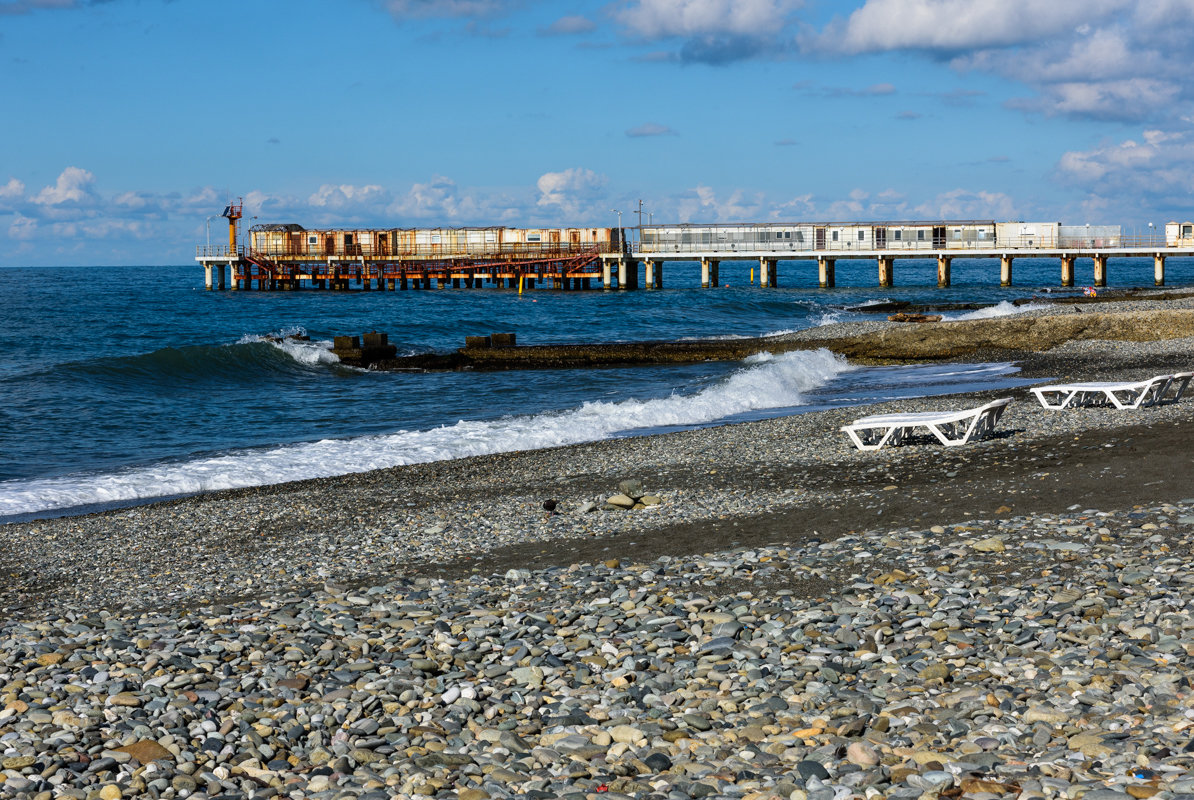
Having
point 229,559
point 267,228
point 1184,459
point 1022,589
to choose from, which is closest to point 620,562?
point 1022,589

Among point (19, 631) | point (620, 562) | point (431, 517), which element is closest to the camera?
point (19, 631)

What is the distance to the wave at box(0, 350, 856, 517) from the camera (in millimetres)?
14102

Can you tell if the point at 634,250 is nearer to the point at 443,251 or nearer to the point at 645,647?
the point at 443,251

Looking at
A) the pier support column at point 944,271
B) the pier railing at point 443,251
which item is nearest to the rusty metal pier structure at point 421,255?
the pier railing at point 443,251

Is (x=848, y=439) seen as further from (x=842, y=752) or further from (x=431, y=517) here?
(x=842, y=752)

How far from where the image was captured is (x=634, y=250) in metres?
76.8

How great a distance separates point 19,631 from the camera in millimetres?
7312

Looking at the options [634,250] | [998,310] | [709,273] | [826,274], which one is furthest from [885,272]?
[998,310]

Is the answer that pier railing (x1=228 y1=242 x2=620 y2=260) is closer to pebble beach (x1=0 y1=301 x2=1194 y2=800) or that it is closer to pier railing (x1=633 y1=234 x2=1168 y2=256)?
pier railing (x1=633 y1=234 x2=1168 y2=256)

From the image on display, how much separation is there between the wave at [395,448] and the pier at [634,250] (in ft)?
163

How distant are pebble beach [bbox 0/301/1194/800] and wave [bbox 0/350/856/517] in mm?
3196

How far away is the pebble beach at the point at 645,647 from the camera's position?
470 centimetres

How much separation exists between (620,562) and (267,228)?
82.5 metres

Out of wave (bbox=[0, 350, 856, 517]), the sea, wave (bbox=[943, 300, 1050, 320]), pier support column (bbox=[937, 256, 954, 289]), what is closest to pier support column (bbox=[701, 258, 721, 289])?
pier support column (bbox=[937, 256, 954, 289])
